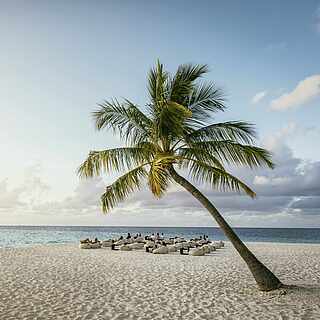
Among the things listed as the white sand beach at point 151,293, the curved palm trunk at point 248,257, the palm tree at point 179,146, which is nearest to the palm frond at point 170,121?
the palm tree at point 179,146

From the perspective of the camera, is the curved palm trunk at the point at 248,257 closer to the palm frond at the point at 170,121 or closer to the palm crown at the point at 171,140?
the palm crown at the point at 171,140

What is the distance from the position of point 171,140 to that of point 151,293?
3979 mm

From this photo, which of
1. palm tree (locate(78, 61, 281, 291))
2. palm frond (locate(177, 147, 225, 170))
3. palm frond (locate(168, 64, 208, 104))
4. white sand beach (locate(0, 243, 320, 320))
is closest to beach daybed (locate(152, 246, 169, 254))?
white sand beach (locate(0, 243, 320, 320))

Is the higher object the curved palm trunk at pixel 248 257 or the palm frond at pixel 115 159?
the palm frond at pixel 115 159

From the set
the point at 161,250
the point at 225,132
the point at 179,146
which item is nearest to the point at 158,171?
the point at 179,146

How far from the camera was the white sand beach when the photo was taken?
7375 millimetres

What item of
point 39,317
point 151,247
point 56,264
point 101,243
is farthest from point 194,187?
point 101,243

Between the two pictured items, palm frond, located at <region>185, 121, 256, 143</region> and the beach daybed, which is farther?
the beach daybed

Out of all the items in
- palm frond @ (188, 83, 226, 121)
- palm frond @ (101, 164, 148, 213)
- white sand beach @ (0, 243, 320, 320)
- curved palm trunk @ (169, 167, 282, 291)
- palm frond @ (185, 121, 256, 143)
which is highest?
palm frond @ (188, 83, 226, 121)

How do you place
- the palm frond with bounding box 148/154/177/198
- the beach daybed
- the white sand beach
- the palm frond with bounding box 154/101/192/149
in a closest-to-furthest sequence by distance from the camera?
the white sand beach
the palm frond with bounding box 154/101/192/149
the palm frond with bounding box 148/154/177/198
the beach daybed

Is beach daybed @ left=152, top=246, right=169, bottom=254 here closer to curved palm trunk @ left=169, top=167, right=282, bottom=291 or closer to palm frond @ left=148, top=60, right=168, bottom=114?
curved palm trunk @ left=169, top=167, right=282, bottom=291

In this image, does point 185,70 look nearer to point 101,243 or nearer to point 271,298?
point 271,298

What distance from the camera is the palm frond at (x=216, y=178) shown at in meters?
8.89

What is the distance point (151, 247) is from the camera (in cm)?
2192
